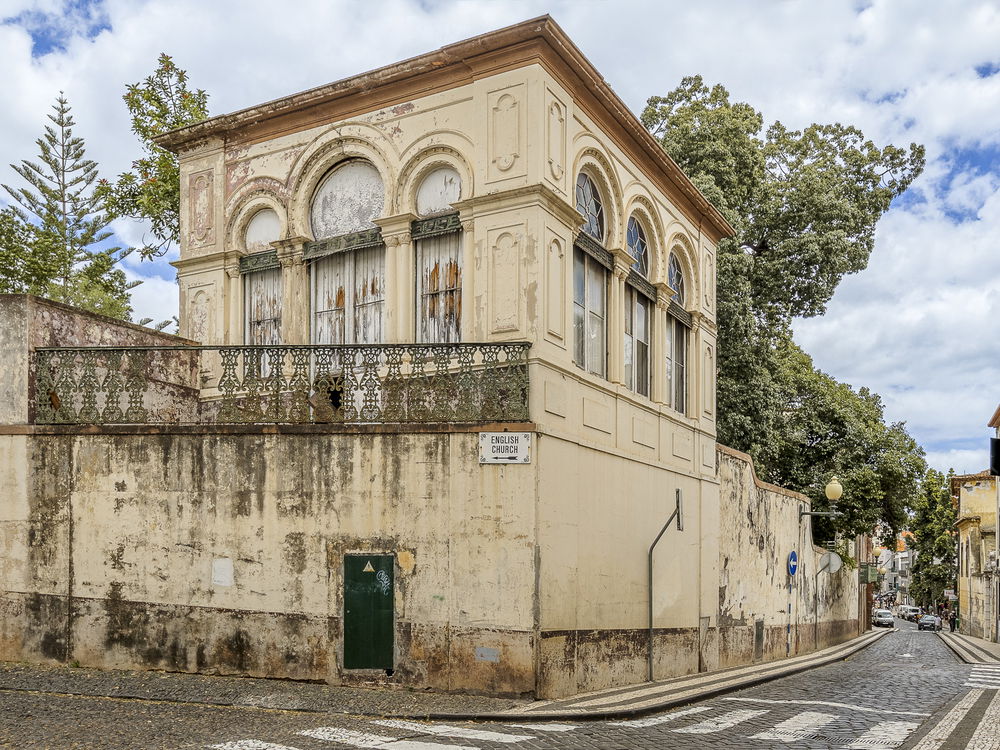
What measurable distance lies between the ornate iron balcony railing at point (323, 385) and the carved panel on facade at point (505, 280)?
18.1 inches

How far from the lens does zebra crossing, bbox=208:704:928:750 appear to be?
8703 mm

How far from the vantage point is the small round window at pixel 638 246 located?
16219 millimetres

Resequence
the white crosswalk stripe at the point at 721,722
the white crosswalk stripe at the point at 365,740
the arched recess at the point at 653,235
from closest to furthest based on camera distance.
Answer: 1. the white crosswalk stripe at the point at 365,740
2. the white crosswalk stripe at the point at 721,722
3. the arched recess at the point at 653,235

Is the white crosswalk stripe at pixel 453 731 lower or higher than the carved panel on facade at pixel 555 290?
lower

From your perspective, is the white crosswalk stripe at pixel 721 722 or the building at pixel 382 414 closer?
the white crosswalk stripe at pixel 721 722

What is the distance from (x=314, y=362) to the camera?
1286cm

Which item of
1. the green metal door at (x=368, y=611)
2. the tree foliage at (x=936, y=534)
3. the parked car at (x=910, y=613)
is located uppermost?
the green metal door at (x=368, y=611)

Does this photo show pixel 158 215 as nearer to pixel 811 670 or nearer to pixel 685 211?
pixel 685 211

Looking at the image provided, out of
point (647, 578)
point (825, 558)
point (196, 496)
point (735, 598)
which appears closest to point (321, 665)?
point (196, 496)

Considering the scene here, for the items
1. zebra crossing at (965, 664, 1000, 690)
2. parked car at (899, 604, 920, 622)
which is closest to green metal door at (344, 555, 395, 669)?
zebra crossing at (965, 664, 1000, 690)

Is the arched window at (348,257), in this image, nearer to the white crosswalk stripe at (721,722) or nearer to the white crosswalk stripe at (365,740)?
the white crosswalk stripe at (365,740)

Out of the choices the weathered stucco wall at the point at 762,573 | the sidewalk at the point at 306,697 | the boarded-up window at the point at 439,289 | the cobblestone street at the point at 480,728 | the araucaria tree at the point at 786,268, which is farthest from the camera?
the araucaria tree at the point at 786,268

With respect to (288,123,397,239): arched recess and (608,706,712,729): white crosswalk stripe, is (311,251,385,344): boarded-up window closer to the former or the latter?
(288,123,397,239): arched recess

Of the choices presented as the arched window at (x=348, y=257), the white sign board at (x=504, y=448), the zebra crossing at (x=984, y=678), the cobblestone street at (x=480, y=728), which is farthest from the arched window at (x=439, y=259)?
the zebra crossing at (x=984, y=678)
